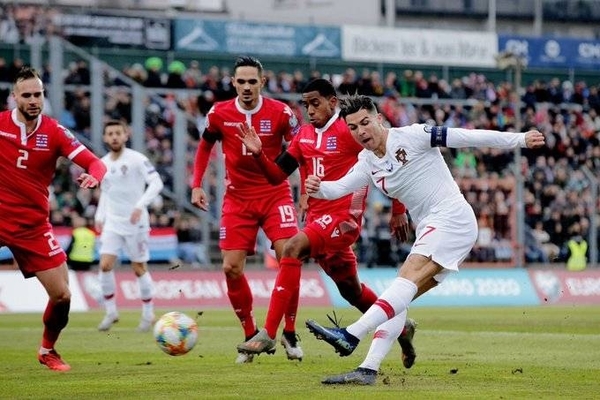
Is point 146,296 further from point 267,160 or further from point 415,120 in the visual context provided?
point 415,120

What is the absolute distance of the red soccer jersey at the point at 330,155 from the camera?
1477 cm

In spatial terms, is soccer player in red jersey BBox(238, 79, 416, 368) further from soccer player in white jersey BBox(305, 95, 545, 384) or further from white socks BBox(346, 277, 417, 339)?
white socks BBox(346, 277, 417, 339)

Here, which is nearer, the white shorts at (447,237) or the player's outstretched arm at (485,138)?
the player's outstretched arm at (485,138)

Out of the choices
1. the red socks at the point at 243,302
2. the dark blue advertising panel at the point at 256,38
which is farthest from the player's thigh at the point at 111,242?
the dark blue advertising panel at the point at 256,38

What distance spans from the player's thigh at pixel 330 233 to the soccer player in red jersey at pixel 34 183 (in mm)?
2347

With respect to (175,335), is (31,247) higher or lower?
higher

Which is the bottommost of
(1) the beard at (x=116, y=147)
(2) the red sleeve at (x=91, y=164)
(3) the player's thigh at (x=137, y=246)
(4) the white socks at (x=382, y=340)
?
(3) the player's thigh at (x=137, y=246)

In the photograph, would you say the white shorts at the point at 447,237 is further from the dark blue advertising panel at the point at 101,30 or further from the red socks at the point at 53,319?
the dark blue advertising panel at the point at 101,30

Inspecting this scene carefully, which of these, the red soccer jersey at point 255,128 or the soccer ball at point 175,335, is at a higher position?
the red soccer jersey at point 255,128

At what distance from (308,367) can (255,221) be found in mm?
2150

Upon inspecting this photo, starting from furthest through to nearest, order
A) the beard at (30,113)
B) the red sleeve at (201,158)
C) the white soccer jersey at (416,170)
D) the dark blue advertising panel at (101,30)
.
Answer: the dark blue advertising panel at (101,30)
the red sleeve at (201,158)
the beard at (30,113)
the white soccer jersey at (416,170)

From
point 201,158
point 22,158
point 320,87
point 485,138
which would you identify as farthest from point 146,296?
point 485,138

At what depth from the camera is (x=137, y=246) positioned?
71.8 feet

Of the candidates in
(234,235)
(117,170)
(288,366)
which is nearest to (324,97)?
(234,235)
